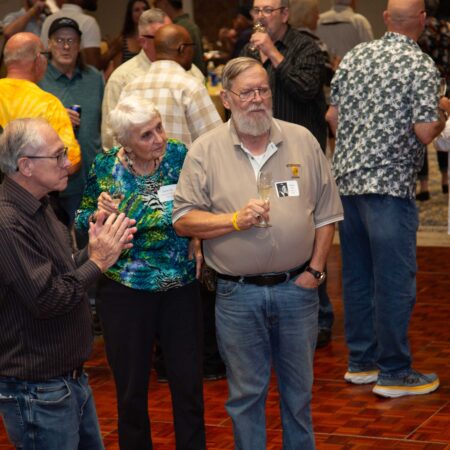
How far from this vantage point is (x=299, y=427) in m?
3.93

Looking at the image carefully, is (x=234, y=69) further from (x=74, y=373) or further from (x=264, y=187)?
Answer: (x=74, y=373)

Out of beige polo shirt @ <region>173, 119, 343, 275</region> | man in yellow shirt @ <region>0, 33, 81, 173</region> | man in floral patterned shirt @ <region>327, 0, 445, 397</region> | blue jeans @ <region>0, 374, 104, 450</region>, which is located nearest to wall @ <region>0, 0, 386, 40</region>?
man in yellow shirt @ <region>0, 33, 81, 173</region>

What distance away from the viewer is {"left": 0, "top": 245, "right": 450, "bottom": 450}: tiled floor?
183 inches

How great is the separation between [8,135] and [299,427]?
1.52 meters

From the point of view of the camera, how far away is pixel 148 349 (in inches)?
163

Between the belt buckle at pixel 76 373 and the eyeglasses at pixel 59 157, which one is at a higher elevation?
the eyeglasses at pixel 59 157

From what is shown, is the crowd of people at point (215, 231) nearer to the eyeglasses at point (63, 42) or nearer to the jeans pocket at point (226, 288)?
the jeans pocket at point (226, 288)

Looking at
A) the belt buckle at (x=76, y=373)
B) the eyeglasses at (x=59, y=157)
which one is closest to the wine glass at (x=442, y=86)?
the eyeglasses at (x=59, y=157)

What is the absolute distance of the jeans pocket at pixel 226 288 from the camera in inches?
152

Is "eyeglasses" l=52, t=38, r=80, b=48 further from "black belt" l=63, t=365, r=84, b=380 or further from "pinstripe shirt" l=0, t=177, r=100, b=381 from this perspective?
"black belt" l=63, t=365, r=84, b=380

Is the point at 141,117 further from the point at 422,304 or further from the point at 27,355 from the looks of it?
the point at 422,304

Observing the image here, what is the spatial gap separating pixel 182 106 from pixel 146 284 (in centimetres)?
141

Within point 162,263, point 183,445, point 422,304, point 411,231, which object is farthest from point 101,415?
point 422,304

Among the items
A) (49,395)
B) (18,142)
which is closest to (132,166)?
(18,142)
